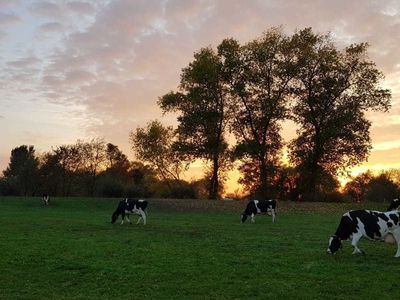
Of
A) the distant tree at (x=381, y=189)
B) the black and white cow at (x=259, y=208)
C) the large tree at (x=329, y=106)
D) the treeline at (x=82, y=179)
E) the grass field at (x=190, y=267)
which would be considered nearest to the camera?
the grass field at (x=190, y=267)

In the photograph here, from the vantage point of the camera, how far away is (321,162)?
2440 inches

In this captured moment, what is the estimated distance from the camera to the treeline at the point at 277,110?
6062 centimetres

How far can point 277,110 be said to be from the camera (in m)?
63.2

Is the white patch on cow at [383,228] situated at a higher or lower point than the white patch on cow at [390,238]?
higher

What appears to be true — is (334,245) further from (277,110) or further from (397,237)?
(277,110)

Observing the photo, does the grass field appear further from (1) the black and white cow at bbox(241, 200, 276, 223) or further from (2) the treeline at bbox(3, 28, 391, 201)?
(2) the treeline at bbox(3, 28, 391, 201)

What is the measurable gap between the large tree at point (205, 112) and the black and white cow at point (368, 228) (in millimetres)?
48034

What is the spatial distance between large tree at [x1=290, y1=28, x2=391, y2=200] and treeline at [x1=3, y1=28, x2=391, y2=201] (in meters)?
0.12

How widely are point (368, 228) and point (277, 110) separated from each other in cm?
4595

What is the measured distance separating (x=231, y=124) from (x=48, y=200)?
87.3 ft

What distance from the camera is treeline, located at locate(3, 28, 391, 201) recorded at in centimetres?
6062

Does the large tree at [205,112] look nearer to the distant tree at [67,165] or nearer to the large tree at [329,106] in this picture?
the large tree at [329,106]

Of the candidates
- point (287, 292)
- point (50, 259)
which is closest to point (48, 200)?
point (50, 259)

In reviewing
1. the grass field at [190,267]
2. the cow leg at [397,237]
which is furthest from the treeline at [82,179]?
the cow leg at [397,237]
